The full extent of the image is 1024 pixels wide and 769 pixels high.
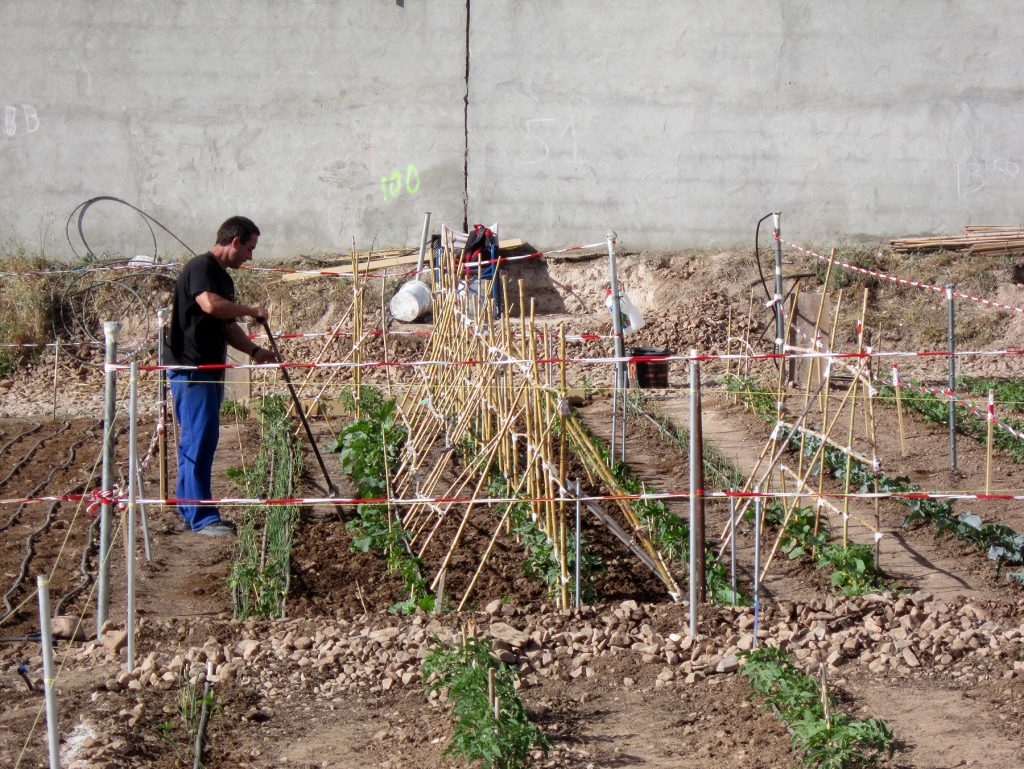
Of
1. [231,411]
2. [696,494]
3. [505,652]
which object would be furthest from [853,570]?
[231,411]

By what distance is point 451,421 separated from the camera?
8.02 meters

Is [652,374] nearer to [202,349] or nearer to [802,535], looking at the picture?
[802,535]

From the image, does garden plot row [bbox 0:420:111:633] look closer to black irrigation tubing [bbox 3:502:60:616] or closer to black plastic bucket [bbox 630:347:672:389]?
black irrigation tubing [bbox 3:502:60:616]

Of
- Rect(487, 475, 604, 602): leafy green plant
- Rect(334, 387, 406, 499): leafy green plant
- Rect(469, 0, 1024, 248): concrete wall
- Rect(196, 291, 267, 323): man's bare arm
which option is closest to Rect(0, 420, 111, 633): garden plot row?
Rect(196, 291, 267, 323): man's bare arm

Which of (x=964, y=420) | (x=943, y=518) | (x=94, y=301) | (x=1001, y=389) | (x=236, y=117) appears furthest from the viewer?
(x=236, y=117)

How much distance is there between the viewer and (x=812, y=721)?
372 centimetres

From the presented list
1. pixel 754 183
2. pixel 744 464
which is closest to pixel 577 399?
pixel 744 464

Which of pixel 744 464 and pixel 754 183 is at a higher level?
pixel 754 183

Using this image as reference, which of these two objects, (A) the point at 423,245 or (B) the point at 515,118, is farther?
(B) the point at 515,118

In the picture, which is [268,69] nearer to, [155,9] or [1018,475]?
[155,9]

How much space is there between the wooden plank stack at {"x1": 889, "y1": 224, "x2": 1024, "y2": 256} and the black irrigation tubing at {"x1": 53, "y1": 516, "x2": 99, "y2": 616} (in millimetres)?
10988

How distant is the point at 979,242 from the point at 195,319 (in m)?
10.9

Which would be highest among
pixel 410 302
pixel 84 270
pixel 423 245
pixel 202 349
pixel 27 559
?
pixel 423 245

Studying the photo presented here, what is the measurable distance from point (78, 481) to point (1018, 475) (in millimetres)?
6235
